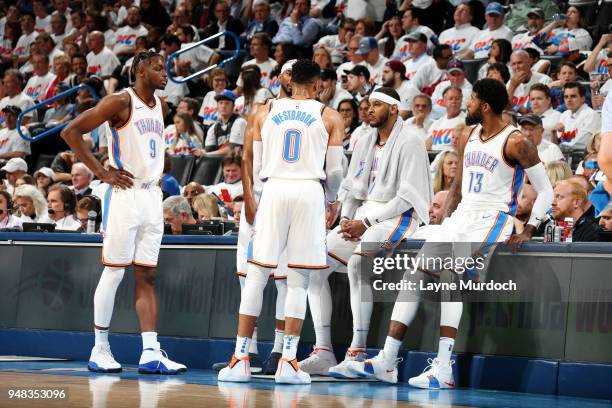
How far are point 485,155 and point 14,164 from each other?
30.9 feet

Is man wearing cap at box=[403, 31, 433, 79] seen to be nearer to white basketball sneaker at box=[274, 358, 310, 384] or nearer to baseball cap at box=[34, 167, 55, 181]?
baseball cap at box=[34, 167, 55, 181]

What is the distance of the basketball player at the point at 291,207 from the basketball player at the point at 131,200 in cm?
105

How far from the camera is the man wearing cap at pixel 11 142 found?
17263mm

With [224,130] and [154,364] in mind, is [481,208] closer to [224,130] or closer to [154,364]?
[154,364]

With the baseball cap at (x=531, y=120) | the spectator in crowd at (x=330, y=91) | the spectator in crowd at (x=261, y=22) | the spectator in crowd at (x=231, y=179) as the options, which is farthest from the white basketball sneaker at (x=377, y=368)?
the spectator in crowd at (x=261, y=22)

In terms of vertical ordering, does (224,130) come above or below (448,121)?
below

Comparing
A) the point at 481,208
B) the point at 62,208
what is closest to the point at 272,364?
the point at 481,208

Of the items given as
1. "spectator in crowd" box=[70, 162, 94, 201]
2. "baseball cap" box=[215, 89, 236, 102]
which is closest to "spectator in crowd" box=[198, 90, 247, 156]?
"baseball cap" box=[215, 89, 236, 102]

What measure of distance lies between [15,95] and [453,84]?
8663mm

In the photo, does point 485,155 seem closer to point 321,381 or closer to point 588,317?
point 588,317

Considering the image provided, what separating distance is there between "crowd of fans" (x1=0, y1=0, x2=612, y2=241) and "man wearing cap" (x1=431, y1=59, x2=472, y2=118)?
3 cm

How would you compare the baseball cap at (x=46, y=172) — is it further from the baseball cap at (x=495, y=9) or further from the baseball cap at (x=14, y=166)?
the baseball cap at (x=495, y=9)

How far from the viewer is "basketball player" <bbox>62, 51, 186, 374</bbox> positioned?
818cm

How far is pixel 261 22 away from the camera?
723 inches
